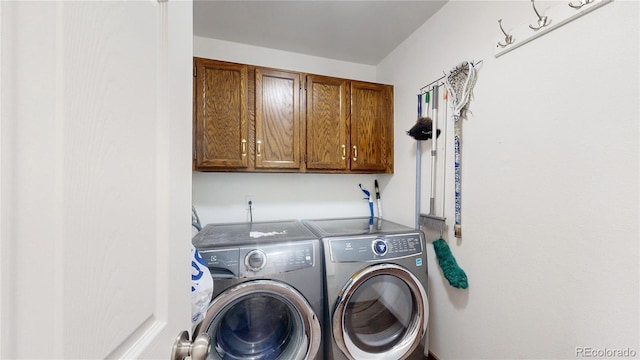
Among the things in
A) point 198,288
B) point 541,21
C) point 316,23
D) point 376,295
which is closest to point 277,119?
point 316,23

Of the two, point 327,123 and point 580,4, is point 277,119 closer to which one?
point 327,123

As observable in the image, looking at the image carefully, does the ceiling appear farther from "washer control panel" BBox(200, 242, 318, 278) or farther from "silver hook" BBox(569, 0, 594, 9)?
"washer control panel" BBox(200, 242, 318, 278)

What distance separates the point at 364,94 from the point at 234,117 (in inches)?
41.9

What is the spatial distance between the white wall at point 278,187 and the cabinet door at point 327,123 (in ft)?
1.10

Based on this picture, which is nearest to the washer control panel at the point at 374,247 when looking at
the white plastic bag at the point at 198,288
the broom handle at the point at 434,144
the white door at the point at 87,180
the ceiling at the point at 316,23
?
the broom handle at the point at 434,144

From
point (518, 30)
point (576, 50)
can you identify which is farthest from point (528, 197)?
point (518, 30)

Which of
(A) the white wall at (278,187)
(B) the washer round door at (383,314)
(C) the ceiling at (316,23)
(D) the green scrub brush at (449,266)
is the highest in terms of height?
(C) the ceiling at (316,23)

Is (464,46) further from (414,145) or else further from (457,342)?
(457,342)

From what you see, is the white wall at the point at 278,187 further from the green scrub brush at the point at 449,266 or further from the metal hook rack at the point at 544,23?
the metal hook rack at the point at 544,23

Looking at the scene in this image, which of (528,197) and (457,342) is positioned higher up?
(528,197)

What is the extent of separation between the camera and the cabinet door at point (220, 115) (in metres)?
1.55

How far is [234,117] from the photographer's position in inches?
63.7

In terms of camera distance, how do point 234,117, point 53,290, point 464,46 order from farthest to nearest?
point 234,117 < point 464,46 < point 53,290

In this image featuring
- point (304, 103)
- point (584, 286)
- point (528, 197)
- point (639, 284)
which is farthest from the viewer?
point (304, 103)
